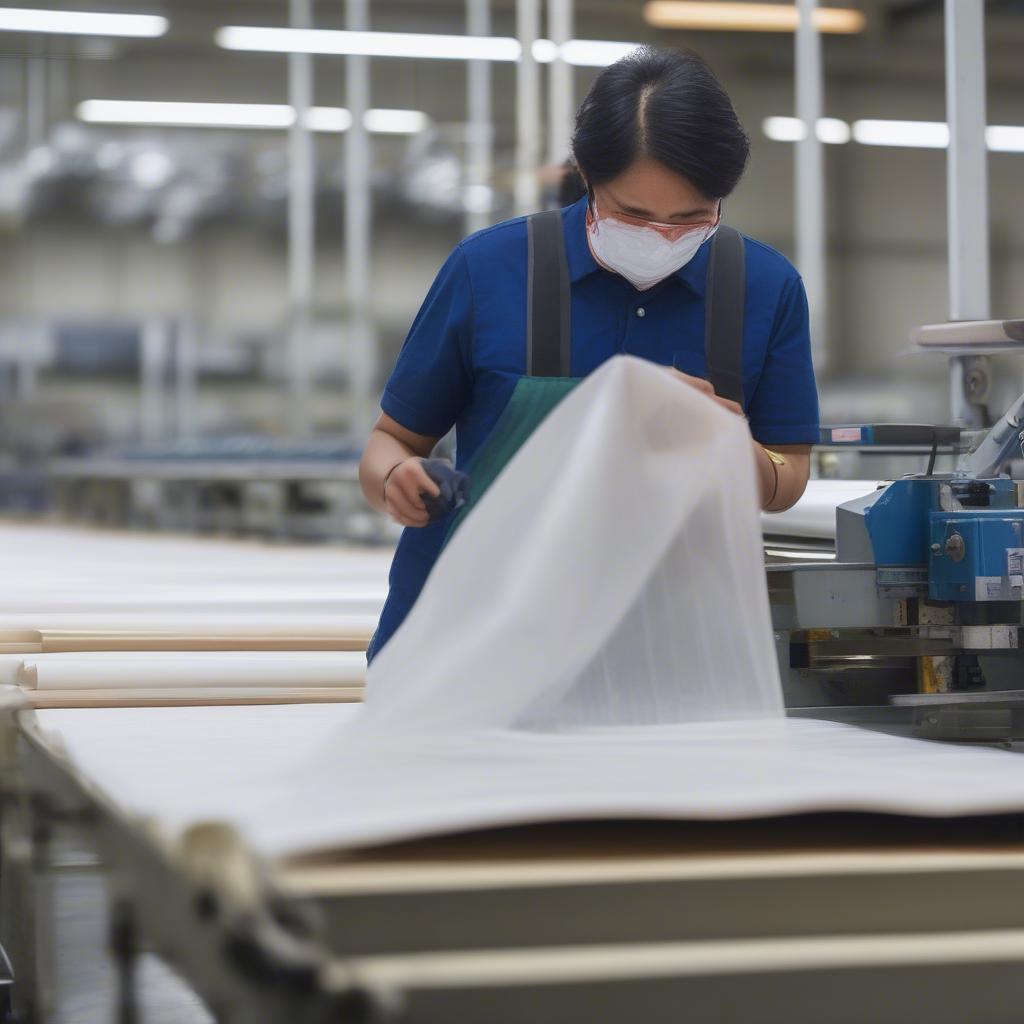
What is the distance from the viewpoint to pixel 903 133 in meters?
13.2

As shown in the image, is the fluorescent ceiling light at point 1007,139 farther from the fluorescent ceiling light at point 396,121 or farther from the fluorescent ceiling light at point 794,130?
the fluorescent ceiling light at point 396,121

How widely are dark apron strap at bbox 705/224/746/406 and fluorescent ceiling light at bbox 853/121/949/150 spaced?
475 inches

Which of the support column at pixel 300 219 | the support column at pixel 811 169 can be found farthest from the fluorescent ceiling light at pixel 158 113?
the support column at pixel 811 169

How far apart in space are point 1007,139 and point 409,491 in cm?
1242

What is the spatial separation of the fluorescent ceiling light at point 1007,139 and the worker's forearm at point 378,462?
39.4 feet

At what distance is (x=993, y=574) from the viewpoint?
1569 millimetres

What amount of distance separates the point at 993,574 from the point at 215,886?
1010mm

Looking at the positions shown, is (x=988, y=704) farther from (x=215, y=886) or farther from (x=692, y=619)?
(x=215, y=886)

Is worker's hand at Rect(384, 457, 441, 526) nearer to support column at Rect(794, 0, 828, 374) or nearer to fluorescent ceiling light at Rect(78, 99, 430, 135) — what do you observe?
support column at Rect(794, 0, 828, 374)

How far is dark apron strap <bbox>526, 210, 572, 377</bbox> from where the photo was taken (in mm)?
1567

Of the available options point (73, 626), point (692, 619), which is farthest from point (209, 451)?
point (692, 619)

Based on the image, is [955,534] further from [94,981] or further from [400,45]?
[400,45]

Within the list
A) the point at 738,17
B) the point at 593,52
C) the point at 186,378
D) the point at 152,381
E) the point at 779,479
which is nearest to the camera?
the point at 779,479

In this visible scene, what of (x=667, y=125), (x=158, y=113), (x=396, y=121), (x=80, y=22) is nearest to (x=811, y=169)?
(x=667, y=125)
